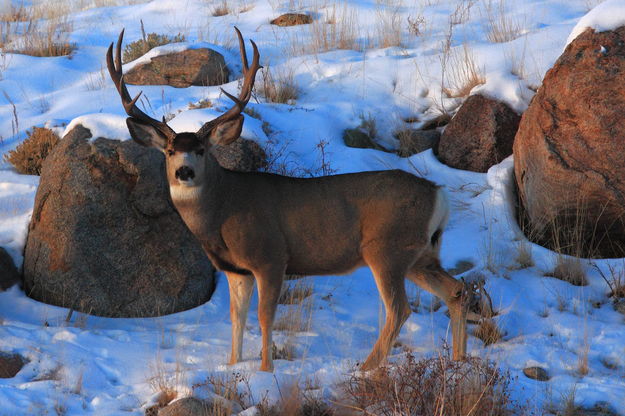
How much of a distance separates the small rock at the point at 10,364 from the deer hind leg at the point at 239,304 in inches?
64.8

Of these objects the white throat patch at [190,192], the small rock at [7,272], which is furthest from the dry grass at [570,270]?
the small rock at [7,272]

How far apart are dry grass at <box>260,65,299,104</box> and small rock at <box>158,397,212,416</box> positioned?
22.5ft

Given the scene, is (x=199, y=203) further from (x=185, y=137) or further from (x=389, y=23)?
(x=389, y=23)

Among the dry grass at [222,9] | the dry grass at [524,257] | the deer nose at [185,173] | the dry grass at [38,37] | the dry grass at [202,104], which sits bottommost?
the dry grass at [524,257]

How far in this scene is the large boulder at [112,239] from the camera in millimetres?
7699

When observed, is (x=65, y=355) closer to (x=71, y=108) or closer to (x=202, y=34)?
(x=71, y=108)

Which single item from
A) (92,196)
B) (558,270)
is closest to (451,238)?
(558,270)

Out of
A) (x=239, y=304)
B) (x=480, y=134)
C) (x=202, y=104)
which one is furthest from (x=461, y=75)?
(x=239, y=304)

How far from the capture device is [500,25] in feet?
41.8

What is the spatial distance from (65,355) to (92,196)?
6.37ft

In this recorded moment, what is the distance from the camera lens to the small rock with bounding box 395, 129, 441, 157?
34.2 ft

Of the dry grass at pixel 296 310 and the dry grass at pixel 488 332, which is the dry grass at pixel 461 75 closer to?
the dry grass at pixel 296 310

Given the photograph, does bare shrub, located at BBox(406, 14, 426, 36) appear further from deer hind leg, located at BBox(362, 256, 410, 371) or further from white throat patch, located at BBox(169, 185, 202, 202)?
white throat patch, located at BBox(169, 185, 202, 202)

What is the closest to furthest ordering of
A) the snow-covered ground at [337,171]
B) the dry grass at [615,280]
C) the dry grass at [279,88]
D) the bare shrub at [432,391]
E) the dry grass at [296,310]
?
1. the bare shrub at [432,391]
2. the snow-covered ground at [337,171]
3. the dry grass at [296,310]
4. the dry grass at [615,280]
5. the dry grass at [279,88]
